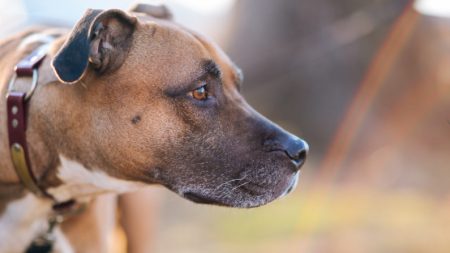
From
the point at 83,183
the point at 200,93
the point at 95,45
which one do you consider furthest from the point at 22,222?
the point at 200,93

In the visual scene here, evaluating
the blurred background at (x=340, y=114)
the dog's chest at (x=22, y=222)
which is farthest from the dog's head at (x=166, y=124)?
the blurred background at (x=340, y=114)

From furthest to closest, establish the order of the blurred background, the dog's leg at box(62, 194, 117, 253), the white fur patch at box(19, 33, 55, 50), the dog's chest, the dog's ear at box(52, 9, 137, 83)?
the blurred background < the dog's leg at box(62, 194, 117, 253) < the white fur patch at box(19, 33, 55, 50) < the dog's chest < the dog's ear at box(52, 9, 137, 83)

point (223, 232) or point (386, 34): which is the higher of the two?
point (386, 34)

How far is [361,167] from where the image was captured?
9719mm

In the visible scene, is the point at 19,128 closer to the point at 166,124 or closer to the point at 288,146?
the point at 166,124

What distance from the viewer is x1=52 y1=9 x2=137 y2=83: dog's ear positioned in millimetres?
3189

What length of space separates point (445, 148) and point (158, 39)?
6.63 m

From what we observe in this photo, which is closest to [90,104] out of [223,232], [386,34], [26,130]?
[26,130]

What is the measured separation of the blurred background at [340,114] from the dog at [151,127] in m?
2.80

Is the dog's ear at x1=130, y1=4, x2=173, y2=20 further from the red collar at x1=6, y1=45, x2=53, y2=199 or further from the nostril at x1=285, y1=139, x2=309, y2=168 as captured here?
the nostril at x1=285, y1=139, x2=309, y2=168

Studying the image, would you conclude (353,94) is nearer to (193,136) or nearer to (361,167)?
(361,167)

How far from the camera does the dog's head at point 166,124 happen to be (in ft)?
11.3

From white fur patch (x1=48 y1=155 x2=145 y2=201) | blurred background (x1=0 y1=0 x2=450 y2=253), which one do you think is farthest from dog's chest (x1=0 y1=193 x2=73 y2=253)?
blurred background (x1=0 y1=0 x2=450 y2=253)

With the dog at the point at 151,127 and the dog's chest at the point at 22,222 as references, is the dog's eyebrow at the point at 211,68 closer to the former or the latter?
the dog at the point at 151,127
